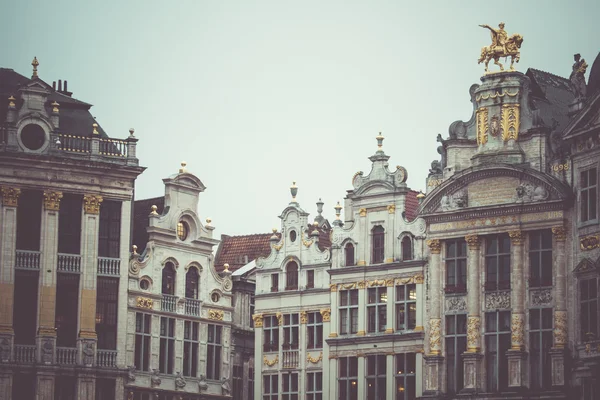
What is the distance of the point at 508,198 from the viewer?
62.1 meters

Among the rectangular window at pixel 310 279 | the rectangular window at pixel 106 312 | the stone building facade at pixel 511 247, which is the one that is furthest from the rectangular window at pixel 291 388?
the rectangular window at pixel 106 312

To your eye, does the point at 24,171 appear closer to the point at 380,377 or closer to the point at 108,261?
the point at 108,261

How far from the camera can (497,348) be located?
202ft

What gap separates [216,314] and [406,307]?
8.71m

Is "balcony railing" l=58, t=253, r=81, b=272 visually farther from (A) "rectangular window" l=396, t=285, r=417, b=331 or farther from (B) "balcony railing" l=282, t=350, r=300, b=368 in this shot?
(A) "rectangular window" l=396, t=285, r=417, b=331

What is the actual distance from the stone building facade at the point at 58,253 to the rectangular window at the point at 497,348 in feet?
45.8

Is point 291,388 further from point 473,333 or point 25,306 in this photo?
point 25,306

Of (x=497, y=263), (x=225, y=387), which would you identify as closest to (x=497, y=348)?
(x=497, y=263)

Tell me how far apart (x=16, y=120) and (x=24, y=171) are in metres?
2.18

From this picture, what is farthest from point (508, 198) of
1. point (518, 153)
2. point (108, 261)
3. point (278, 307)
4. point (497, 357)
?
point (108, 261)

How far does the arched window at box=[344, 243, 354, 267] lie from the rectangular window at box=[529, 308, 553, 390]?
856 cm

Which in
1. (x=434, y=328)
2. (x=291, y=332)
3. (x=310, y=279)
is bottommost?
(x=434, y=328)

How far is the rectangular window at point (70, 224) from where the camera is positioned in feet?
211

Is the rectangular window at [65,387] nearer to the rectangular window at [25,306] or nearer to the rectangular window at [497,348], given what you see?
the rectangular window at [25,306]
